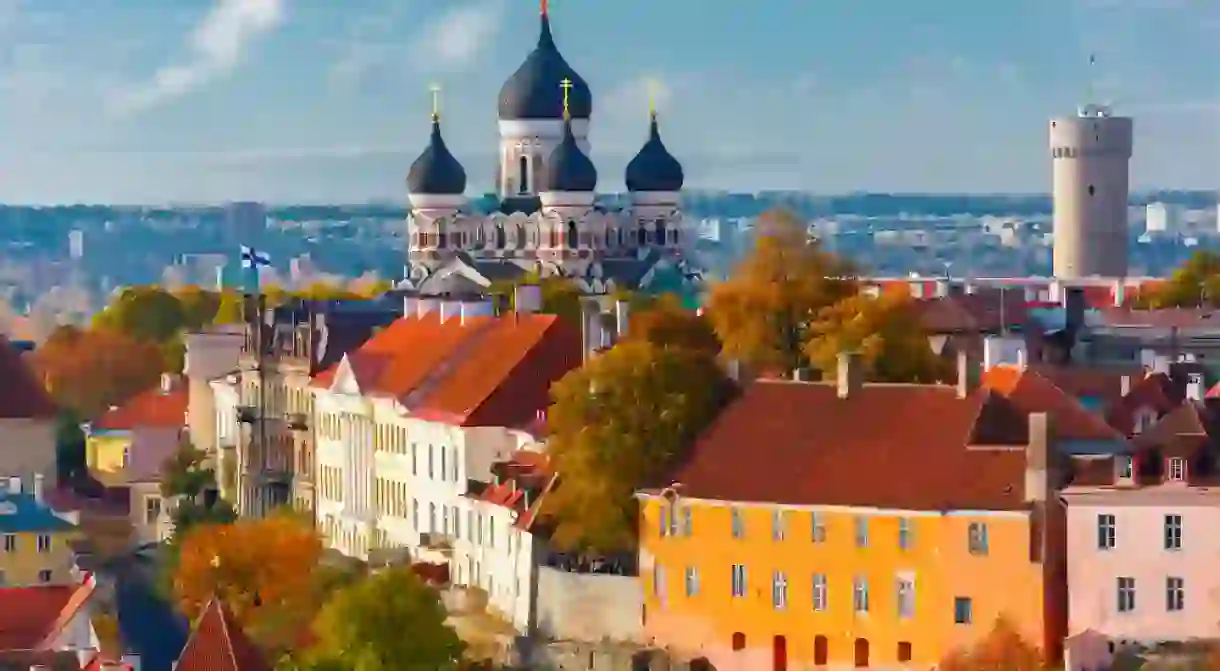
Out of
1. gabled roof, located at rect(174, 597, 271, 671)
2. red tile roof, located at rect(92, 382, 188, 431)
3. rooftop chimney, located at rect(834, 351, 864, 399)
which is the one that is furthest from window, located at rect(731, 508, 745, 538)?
red tile roof, located at rect(92, 382, 188, 431)

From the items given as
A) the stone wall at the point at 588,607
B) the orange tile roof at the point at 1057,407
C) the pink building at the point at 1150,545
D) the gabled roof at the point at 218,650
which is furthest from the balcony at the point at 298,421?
the pink building at the point at 1150,545

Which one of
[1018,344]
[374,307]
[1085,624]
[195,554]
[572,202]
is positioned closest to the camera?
[1085,624]

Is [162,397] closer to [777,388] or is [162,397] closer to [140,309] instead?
[140,309]

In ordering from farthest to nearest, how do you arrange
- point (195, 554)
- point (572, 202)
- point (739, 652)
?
point (572, 202) < point (195, 554) < point (739, 652)

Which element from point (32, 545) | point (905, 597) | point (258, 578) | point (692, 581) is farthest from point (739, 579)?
point (32, 545)

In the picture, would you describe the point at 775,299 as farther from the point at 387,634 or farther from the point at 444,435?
the point at 387,634

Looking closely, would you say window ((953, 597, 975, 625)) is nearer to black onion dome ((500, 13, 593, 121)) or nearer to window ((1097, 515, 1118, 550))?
window ((1097, 515, 1118, 550))

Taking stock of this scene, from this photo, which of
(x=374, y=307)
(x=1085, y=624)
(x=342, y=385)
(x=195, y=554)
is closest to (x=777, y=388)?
(x=1085, y=624)
